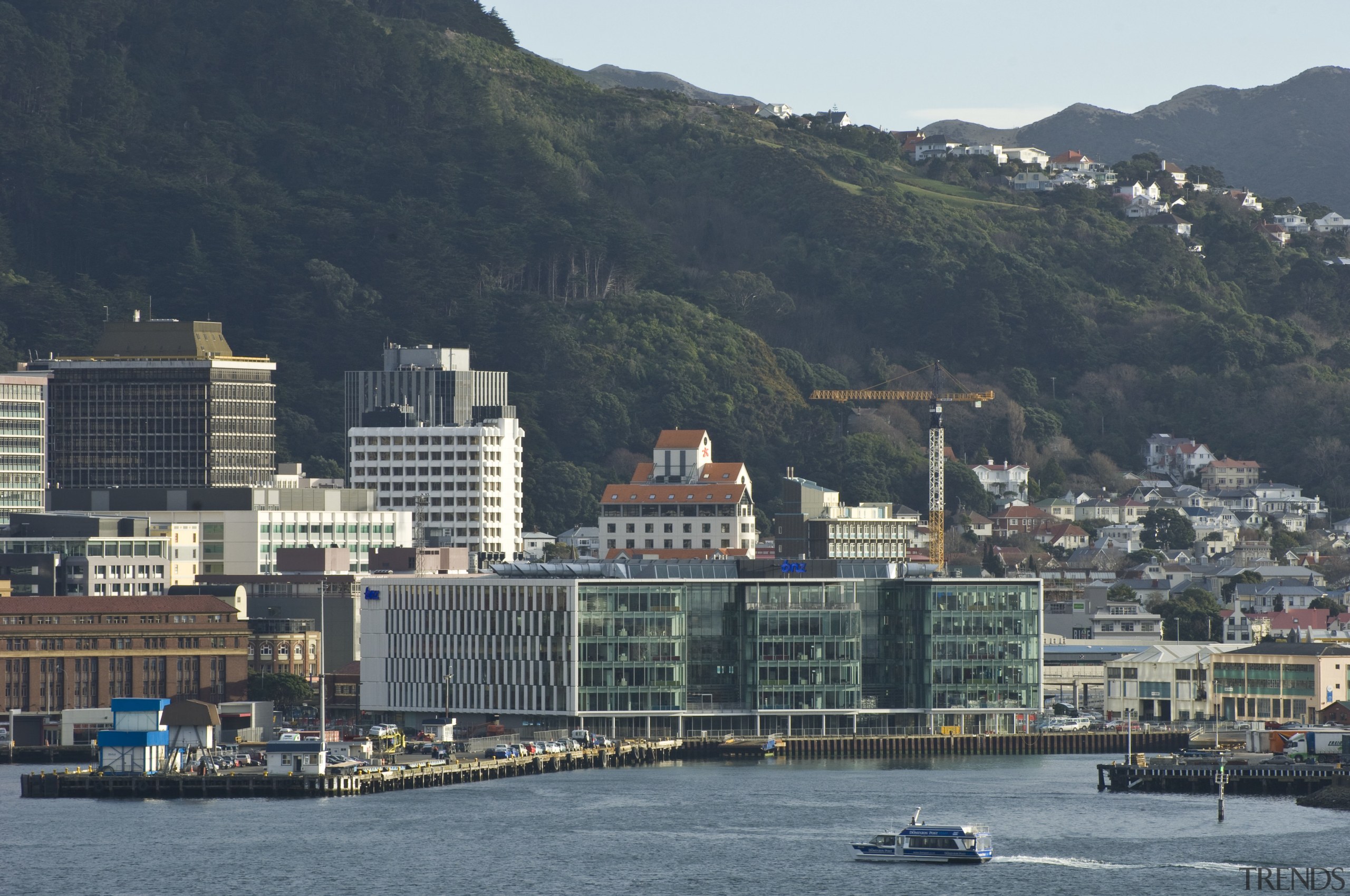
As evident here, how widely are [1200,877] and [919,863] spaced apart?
12625 mm

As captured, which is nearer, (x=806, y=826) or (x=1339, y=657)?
(x=806, y=826)

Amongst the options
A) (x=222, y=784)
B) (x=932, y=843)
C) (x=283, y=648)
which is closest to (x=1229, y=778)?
(x=932, y=843)

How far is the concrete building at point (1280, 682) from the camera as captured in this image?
181125 millimetres

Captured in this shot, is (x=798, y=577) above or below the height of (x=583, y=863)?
above

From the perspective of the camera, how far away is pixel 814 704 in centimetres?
16575

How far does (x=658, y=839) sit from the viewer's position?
12388cm

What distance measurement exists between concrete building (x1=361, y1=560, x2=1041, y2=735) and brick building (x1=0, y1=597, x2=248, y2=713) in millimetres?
14317

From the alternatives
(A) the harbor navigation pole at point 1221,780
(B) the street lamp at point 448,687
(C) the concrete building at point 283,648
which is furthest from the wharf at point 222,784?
(C) the concrete building at point 283,648

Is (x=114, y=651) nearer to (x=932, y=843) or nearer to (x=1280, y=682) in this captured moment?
(x=932, y=843)

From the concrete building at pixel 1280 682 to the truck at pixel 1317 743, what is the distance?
23.7 meters

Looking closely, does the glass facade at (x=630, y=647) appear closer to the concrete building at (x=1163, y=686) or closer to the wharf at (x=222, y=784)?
the wharf at (x=222, y=784)

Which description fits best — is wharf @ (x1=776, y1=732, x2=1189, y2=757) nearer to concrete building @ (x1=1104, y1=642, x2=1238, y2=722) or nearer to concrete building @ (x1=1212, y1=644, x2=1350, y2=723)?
concrete building @ (x1=1212, y1=644, x2=1350, y2=723)

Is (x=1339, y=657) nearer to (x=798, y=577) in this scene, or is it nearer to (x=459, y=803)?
(x=798, y=577)

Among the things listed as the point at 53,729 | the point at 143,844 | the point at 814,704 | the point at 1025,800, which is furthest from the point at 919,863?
the point at 53,729
